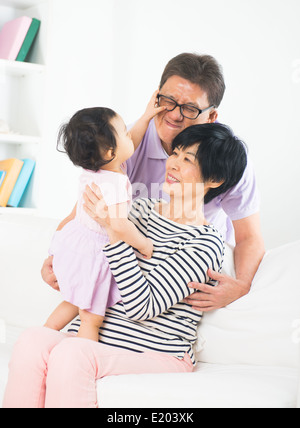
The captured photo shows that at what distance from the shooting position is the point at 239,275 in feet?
4.85

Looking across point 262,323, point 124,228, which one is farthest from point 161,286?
point 262,323

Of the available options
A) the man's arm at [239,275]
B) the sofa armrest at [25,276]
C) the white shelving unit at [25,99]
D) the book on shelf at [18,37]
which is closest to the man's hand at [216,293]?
the man's arm at [239,275]

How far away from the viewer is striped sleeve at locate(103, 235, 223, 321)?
48.4 inches

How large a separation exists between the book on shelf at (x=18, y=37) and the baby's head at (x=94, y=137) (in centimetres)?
180

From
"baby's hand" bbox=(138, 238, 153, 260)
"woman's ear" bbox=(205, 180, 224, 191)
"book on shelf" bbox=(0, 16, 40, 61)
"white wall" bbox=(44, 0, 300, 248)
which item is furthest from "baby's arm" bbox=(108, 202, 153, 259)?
"book on shelf" bbox=(0, 16, 40, 61)

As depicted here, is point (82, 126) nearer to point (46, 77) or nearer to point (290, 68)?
point (290, 68)

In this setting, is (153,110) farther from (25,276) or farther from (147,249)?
(25,276)

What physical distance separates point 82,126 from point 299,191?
1.53m

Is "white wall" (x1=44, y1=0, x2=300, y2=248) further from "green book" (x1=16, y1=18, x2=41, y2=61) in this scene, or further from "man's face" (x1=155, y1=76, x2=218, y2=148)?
"man's face" (x1=155, y1=76, x2=218, y2=148)

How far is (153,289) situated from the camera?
1.27 meters

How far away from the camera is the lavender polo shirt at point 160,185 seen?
155cm

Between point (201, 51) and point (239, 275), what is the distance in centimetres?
174
